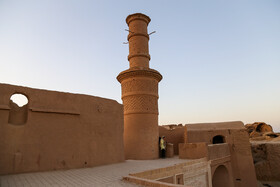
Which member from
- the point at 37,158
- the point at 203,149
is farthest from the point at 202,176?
the point at 37,158

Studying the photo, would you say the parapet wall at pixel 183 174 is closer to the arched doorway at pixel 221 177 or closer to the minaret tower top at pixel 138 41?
the arched doorway at pixel 221 177

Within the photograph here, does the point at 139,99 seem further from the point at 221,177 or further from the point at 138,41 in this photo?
the point at 221,177

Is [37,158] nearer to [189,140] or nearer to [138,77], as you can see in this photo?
[138,77]

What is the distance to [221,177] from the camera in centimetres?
Answer: 1216

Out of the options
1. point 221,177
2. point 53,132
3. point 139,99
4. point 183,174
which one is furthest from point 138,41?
point 221,177

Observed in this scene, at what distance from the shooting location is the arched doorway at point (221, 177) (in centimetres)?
1196

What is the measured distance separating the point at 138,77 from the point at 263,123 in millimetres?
25074

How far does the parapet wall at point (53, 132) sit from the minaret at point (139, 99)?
2307 millimetres

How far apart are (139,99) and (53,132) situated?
576 cm

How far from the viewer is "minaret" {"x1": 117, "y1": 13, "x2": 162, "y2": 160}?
11.6 meters

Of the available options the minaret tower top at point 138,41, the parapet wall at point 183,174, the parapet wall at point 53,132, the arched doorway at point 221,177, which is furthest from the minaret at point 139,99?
the arched doorway at point 221,177

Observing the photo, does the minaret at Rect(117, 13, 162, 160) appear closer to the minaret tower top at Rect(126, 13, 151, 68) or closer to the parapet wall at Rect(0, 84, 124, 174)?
the minaret tower top at Rect(126, 13, 151, 68)

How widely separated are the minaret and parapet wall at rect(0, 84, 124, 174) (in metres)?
2.31

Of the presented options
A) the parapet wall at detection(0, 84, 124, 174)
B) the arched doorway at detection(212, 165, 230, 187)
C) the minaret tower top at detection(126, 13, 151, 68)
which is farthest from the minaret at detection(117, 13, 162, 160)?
the arched doorway at detection(212, 165, 230, 187)
